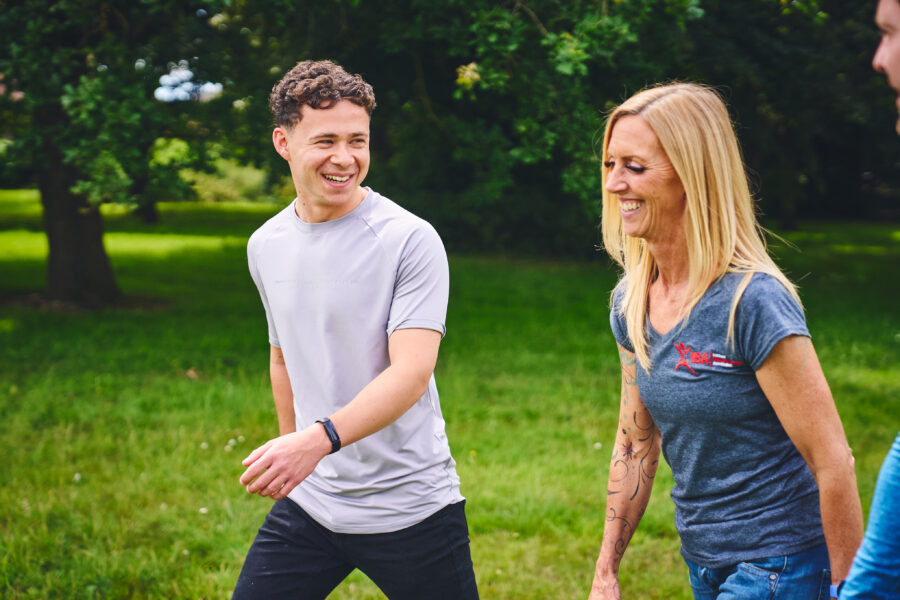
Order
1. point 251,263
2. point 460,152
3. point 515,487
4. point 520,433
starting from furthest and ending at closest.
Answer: point 460,152
point 520,433
point 515,487
point 251,263

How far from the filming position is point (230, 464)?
21.6ft

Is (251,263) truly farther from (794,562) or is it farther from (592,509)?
(592,509)

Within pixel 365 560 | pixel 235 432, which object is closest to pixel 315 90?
pixel 365 560

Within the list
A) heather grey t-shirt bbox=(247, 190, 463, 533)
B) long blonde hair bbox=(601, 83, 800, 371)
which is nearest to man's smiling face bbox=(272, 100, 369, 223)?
heather grey t-shirt bbox=(247, 190, 463, 533)

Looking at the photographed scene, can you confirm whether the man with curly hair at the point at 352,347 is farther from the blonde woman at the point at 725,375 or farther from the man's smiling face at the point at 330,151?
the blonde woman at the point at 725,375

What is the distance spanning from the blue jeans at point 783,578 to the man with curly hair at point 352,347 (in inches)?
35.9

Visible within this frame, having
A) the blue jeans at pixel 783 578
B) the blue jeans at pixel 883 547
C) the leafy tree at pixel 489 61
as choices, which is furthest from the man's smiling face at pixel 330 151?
the leafy tree at pixel 489 61

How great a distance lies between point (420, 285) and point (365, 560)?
0.90m

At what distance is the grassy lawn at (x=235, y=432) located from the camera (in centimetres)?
496

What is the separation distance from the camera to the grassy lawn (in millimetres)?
4957

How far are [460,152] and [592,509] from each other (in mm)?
6468

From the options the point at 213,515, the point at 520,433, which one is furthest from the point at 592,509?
the point at 213,515

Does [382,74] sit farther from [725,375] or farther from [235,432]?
[725,375]

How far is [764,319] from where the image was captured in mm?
2020
